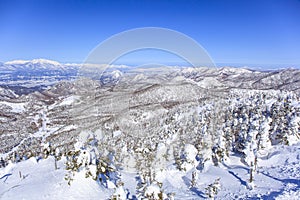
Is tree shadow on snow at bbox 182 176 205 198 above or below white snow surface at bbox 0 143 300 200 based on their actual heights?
below

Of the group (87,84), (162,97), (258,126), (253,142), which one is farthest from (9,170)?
(87,84)

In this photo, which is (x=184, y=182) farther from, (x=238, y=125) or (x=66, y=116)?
(x=66, y=116)

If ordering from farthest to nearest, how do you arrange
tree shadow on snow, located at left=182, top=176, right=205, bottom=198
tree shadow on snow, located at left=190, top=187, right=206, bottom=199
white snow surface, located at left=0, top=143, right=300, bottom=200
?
tree shadow on snow, located at left=182, top=176, right=205, bottom=198 → tree shadow on snow, located at left=190, top=187, right=206, bottom=199 → white snow surface, located at left=0, top=143, right=300, bottom=200

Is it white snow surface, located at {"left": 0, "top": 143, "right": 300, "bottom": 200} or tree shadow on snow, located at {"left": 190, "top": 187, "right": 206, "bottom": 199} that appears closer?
white snow surface, located at {"left": 0, "top": 143, "right": 300, "bottom": 200}

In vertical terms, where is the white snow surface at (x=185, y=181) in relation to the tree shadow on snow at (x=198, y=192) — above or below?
above

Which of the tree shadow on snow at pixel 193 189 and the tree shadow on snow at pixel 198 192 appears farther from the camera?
→ the tree shadow on snow at pixel 193 189

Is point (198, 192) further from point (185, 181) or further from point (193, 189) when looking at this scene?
point (185, 181)

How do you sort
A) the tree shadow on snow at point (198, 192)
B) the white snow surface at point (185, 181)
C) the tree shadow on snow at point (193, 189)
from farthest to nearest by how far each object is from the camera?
the tree shadow on snow at point (193, 189) < the tree shadow on snow at point (198, 192) < the white snow surface at point (185, 181)

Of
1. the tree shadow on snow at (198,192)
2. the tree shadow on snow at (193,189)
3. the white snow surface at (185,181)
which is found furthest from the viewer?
the tree shadow on snow at (193,189)

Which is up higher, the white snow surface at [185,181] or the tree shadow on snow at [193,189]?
the white snow surface at [185,181]
